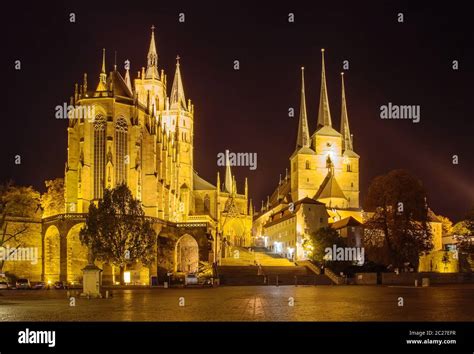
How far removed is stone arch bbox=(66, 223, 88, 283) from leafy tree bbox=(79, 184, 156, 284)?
11586 mm

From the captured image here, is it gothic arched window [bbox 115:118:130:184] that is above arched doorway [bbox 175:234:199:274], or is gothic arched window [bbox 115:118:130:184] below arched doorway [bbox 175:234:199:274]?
above

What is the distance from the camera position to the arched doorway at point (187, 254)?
80.7m

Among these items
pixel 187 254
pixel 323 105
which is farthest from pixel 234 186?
pixel 187 254

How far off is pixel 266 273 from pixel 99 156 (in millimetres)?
23830

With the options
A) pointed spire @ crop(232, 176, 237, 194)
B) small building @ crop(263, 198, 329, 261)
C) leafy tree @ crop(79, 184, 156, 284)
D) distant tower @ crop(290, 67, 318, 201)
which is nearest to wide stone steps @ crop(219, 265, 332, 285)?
leafy tree @ crop(79, 184, 156, 284)

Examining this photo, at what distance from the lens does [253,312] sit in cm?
2358

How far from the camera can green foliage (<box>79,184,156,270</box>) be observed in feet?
190

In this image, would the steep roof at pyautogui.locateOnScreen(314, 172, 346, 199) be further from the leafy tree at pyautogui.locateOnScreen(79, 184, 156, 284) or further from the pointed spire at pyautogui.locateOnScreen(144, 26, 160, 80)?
the leafy tree at pyautogui.locateOnScreen(79, 184, 156, 284)

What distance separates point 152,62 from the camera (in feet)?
406

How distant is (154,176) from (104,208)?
2295 cm

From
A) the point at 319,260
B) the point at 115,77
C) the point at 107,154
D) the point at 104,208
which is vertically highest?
the point at 115,77
